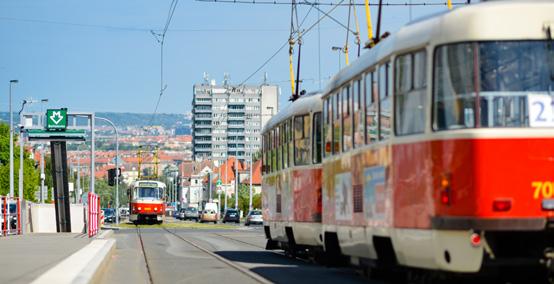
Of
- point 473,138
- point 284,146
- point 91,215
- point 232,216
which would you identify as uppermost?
point 284,146

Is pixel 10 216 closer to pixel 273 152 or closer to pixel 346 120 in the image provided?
pixel 273 152

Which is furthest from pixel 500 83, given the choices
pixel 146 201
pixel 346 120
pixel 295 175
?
pixel 146 201

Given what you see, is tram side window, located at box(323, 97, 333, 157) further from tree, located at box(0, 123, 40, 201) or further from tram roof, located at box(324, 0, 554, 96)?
tree, located at box(0, 123, 40, 201)

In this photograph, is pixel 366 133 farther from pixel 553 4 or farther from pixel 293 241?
pixel 293 241

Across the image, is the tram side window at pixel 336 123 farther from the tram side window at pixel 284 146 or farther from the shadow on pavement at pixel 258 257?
the tram side window at pixel 284 146

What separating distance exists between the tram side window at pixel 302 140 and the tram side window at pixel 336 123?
154 inches

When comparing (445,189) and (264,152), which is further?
(264,152)

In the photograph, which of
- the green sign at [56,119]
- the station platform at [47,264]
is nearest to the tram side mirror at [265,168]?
the station platform at [47,264]

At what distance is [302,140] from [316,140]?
1136 millimetres

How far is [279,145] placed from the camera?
26.0 metres

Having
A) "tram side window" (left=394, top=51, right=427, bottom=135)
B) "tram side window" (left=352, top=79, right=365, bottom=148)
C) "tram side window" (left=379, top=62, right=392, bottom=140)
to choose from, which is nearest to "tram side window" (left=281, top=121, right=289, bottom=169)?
"tram side window" (left=352, top=79, right=365, bottom=148)

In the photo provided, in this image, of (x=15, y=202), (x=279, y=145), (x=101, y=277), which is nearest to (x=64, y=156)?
(x=15, y=202)

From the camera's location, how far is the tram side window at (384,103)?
46.5ft

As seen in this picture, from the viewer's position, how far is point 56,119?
160 ft
